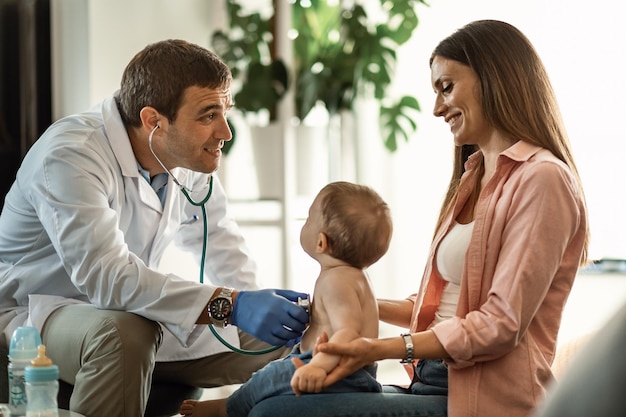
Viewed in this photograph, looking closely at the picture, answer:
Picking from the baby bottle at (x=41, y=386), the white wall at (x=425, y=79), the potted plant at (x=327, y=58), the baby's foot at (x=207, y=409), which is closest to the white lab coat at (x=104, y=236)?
the baby's foot at (x=207, y=409)

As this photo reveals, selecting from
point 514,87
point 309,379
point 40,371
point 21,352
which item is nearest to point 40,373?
point 40,371

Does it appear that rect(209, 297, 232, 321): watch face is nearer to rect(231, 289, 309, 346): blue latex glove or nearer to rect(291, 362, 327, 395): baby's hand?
rect(231, 289, 309, 346): blue latex glove

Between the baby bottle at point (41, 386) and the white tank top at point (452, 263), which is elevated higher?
the white tank top at point (452, 263)

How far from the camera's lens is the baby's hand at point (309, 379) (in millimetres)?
1641

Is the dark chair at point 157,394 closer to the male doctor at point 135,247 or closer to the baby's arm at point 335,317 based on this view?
the male doctor at point 135,247

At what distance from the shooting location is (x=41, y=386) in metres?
1.61

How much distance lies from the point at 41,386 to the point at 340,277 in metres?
0.60

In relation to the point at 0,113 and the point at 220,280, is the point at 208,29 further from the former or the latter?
the point at 220,280

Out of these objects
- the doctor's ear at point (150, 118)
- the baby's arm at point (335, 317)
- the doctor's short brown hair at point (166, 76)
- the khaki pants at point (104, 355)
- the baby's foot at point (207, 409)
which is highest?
the doctor's short brown hair at point (166, 76)

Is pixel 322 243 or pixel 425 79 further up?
pixel 425 79

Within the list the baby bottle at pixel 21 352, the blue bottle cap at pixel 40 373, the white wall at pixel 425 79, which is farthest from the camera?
the white wall at pixel 425 79

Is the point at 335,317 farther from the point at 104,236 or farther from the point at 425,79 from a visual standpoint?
the point at 425,79

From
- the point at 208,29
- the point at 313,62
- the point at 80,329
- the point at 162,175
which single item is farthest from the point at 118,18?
the point at 80,329

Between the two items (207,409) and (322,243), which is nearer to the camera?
(322,243)
